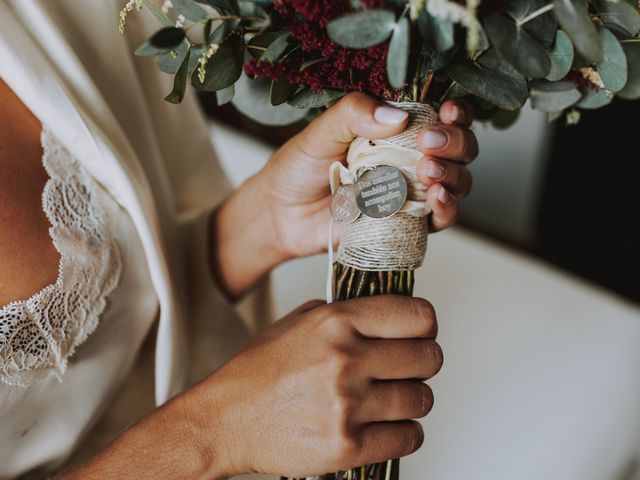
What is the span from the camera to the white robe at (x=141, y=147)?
2.71ft

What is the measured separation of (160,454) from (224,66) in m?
0.43

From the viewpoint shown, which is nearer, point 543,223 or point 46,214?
point 46,214

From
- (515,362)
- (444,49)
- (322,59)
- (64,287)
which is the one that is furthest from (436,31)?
(515,362)

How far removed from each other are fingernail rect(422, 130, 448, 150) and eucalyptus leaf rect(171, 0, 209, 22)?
250 mm

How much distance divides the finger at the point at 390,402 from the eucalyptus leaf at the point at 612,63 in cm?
37

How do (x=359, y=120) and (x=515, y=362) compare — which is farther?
(x=515, y=362)

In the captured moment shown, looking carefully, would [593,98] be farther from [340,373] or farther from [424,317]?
[340,373]

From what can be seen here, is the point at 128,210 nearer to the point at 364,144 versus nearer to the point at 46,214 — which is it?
the point at 46,214

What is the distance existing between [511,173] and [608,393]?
4.59ft

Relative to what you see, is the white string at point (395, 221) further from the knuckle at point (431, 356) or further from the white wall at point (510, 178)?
the white wall at point (510, 178)

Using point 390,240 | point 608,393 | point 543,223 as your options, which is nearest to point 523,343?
point 608,393

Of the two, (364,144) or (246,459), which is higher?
(364,144)

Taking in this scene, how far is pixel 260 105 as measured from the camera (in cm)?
79

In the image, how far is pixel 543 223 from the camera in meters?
2.40
